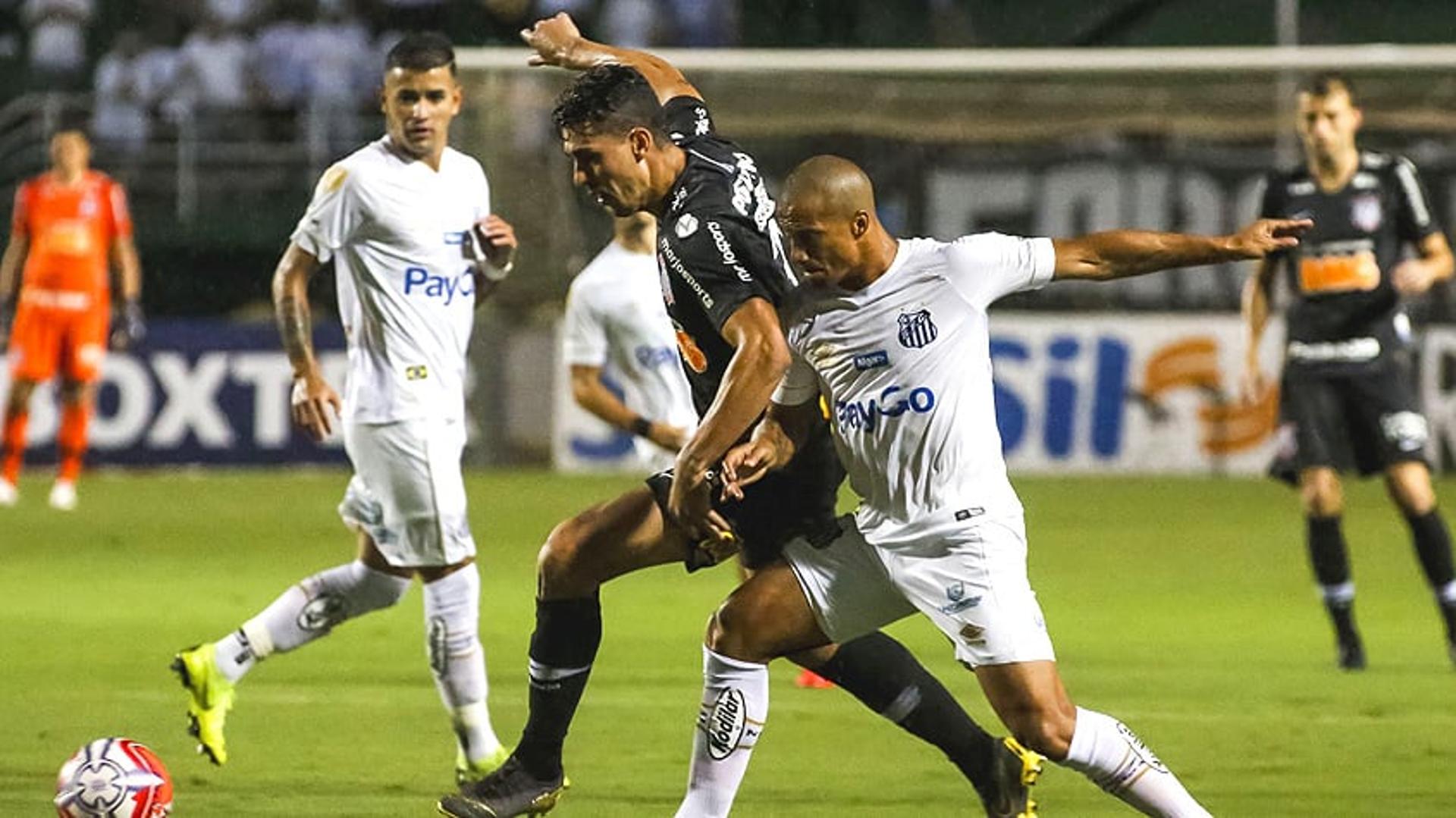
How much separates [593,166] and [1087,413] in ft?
38.8

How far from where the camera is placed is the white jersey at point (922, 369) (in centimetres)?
568

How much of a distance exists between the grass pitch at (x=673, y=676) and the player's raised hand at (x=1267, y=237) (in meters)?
1.86

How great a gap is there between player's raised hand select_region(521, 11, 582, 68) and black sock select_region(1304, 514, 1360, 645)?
390cm

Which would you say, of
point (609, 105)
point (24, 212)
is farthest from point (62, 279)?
point (609, 105)

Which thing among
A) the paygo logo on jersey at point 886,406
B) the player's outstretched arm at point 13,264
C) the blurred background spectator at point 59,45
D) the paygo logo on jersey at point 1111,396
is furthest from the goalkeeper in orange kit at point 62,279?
the paygo logo on jersey at point 886,406

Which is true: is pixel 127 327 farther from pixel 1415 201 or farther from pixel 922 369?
pixel 922 369

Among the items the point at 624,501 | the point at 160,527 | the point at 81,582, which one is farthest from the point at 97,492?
the point at 624,501

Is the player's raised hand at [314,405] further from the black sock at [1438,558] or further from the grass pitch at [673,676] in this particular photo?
the black sock at [1438,558]

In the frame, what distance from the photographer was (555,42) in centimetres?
738

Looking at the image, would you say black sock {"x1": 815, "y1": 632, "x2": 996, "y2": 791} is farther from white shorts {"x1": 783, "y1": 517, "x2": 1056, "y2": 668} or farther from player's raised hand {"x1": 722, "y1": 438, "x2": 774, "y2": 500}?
player's raised hand {"x1": 722, "y1": 438, "x2": 774, "y2": 500}

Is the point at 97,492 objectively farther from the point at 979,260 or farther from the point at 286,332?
the point at 979,260

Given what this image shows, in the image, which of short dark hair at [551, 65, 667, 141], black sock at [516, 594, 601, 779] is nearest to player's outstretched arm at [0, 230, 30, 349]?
black sock at [516, 594, 601, 779]

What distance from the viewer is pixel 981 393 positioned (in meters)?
5.78

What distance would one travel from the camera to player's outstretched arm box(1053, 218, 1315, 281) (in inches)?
217
